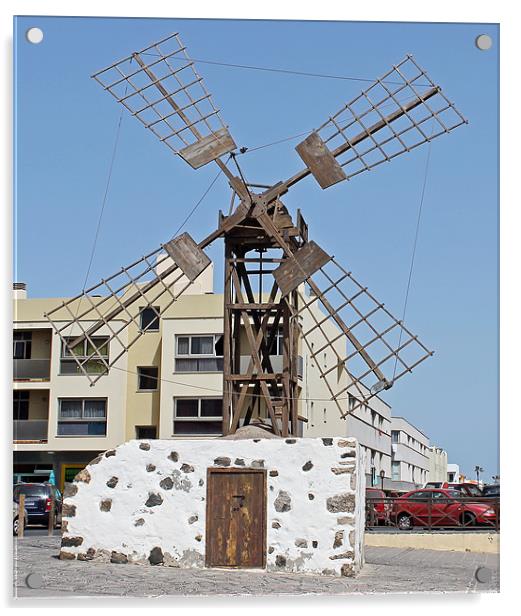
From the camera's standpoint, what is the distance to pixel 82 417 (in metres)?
27.7

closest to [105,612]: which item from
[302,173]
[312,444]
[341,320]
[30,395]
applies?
[312,444]

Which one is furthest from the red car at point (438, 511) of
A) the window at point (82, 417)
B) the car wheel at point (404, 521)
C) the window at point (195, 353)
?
the window at point (195, 353)

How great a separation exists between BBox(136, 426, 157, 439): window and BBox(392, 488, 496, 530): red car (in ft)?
32.1

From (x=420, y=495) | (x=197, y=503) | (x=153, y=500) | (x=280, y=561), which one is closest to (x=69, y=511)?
(x=153, y=500)

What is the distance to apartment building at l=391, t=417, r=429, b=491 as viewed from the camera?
1550 inches

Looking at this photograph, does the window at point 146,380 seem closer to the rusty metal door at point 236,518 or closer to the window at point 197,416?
the window at point 197,416

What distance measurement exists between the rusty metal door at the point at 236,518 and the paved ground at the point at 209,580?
23 centimetres

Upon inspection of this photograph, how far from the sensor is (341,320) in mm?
13578

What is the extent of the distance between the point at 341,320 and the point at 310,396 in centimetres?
1659

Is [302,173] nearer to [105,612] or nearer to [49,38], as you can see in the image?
[49,38]

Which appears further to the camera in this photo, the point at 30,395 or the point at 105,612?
the point at 30,395

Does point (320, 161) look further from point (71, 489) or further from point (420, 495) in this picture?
point (420, 495)

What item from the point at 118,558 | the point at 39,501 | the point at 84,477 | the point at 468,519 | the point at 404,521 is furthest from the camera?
the point at 404,521

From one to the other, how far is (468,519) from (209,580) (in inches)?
358
